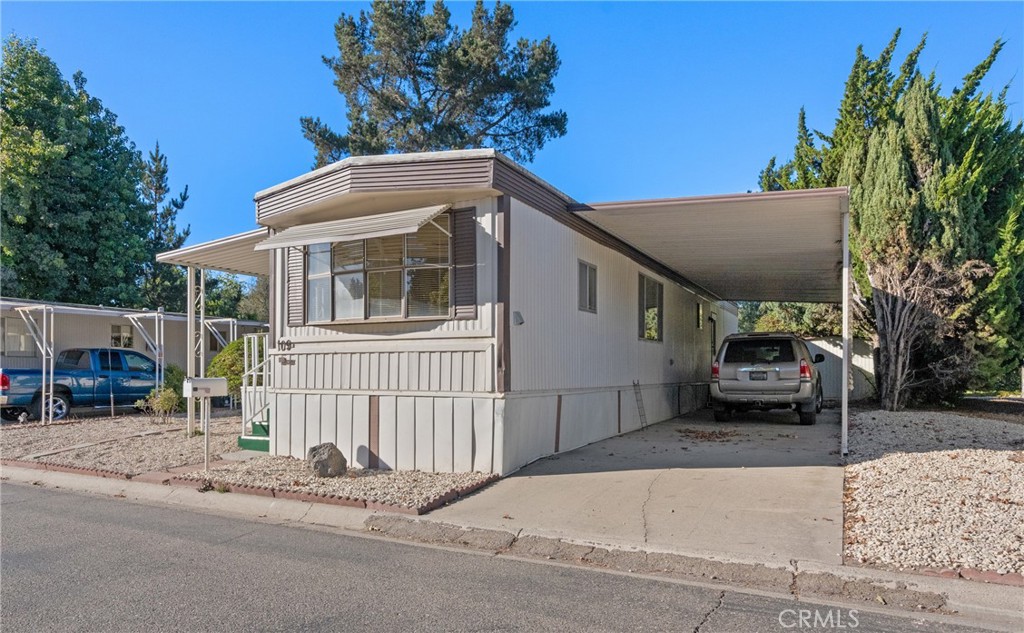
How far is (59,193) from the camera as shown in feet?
77.0

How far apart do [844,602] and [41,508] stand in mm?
7734

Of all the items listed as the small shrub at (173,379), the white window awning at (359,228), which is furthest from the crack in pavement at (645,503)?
the small shrub at (173,379)

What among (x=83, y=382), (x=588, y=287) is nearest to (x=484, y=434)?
(x=588, y=287)

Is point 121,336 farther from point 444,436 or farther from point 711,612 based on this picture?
point 711,612

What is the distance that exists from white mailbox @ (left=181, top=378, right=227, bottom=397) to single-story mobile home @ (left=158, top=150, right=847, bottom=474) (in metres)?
1.19

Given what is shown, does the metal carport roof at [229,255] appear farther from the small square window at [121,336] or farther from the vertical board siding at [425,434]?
the small square window at [121,336]

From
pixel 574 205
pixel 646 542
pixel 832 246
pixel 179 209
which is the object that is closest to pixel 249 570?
pixel 646 542

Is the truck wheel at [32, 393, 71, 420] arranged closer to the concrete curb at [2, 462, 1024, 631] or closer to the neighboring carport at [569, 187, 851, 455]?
the concrete curb at [2, 462, 1024, 631]

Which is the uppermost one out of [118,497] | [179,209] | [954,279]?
[179,209]

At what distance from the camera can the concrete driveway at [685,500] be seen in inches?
219

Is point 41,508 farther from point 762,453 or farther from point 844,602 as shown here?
point 762,453

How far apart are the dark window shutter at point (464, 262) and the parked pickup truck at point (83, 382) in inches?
460

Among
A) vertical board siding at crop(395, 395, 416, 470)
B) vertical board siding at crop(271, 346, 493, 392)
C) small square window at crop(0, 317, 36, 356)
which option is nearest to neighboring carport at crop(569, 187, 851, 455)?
vertical board siding at crop(271, 346, 493, 392)

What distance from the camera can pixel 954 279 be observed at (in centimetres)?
1349
